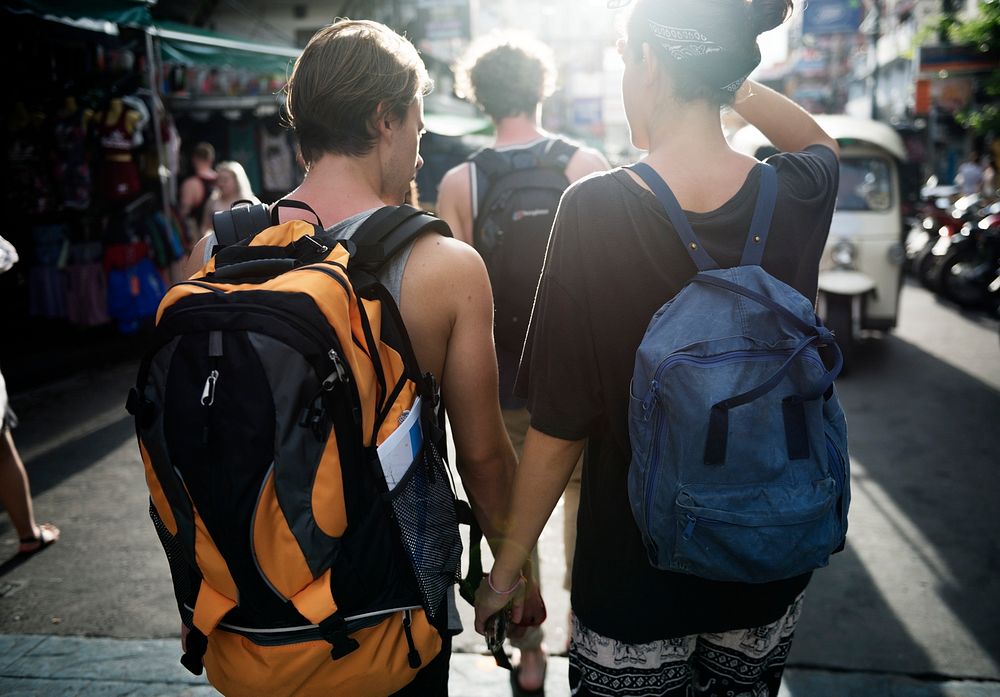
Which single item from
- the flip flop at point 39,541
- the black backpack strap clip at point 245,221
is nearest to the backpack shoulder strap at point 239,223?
the black backpack strap clip at point 245,221

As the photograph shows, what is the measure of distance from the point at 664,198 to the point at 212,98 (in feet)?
31.7

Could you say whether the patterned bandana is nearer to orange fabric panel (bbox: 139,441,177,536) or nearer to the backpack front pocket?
the backpack front pocket

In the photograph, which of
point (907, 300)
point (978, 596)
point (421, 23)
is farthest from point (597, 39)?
point (978, 596)

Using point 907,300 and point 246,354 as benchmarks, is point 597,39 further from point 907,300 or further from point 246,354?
point 246,354

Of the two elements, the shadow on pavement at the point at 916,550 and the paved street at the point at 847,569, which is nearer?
the paved street at the point at 847,569

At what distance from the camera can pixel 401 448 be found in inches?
53.7

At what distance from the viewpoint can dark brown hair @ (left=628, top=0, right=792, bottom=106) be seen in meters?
1.40

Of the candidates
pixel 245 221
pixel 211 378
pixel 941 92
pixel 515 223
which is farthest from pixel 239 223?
pixel 941 92

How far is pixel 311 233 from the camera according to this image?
4.61ft

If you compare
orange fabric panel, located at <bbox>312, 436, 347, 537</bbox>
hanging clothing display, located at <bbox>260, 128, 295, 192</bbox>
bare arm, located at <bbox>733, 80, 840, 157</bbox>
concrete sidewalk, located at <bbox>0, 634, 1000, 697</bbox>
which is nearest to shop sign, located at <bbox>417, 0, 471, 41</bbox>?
hanging clothing display, located at <bbox>260, 128, 295, 192</bbox>

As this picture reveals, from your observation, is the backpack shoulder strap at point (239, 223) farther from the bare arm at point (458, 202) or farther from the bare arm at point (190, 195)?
the bare arm at point (190, 195)

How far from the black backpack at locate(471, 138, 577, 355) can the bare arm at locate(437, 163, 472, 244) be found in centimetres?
4

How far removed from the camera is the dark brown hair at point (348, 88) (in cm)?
151

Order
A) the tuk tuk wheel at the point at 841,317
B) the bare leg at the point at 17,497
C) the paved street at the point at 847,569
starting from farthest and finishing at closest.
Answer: the tuk tuk wheel at the point at 841,317 → the bare leg at the point at 17,497 → the paved street at the point at 847,569
